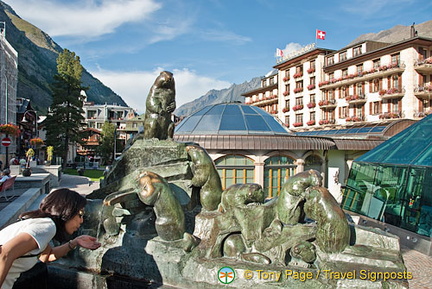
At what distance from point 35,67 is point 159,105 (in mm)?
148917

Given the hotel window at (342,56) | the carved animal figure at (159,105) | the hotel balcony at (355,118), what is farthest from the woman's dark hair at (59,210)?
the hotel window at (342,56)

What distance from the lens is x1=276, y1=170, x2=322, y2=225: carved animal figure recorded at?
16.5ft

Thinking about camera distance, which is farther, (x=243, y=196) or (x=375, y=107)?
(x=375, y=107)

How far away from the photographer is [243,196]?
5.35 metres

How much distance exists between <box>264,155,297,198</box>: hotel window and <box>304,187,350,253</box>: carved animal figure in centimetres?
1290

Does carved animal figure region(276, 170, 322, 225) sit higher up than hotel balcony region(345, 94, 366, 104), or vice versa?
hotel balcony region(345, 94, 366, 104)

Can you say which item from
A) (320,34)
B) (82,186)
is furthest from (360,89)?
(82,186)

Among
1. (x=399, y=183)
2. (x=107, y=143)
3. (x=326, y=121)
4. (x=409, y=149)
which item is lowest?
(x=399, y=183)

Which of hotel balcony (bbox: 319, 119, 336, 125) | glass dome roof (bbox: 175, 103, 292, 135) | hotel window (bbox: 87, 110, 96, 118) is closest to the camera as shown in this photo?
glass dome roof (bbox: 175, 103, 292, 135)

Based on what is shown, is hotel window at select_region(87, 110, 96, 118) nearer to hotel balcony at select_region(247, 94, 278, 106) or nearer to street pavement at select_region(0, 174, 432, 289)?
hotel balcony at select_region(247, 94, 278, 106)

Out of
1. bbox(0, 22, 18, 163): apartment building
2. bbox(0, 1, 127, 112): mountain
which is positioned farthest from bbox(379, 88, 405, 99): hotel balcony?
bbox(0, 1, 127, 112): mountain

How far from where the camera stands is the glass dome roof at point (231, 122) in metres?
19.0

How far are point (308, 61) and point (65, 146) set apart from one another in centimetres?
3386

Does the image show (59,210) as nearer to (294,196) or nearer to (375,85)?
(294,196)
